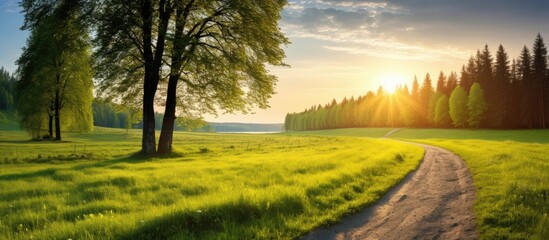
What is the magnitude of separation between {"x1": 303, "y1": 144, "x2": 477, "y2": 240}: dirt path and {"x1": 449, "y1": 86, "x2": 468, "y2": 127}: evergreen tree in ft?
272

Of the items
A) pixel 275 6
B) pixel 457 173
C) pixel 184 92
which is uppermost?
pixel 275 6

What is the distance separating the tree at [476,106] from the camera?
8100cm

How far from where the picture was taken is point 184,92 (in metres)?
28.0

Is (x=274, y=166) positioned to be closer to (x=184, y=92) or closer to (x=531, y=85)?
(x=184, y=92)

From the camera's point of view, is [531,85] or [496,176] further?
[531,85]

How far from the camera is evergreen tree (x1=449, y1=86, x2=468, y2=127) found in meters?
86.3

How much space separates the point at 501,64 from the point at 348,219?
91.4 meters

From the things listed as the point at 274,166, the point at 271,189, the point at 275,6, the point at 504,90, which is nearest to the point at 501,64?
the point at 504,90

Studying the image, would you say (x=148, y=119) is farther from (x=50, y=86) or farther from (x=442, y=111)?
(x=442, y=111)

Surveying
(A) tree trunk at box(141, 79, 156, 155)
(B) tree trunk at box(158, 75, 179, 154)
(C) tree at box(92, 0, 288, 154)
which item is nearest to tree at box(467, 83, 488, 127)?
(C) tree at box(92, 0, 288, 154)

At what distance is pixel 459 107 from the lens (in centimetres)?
8650

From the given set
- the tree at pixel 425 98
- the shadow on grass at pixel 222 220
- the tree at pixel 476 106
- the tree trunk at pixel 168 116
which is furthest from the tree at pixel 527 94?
the shadow on grass at pixel 222 220

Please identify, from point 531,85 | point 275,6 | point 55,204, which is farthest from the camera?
point 531,85

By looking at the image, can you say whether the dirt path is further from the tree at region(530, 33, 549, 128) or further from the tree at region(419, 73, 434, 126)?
the tree at region(419, 73, 434, 126)
